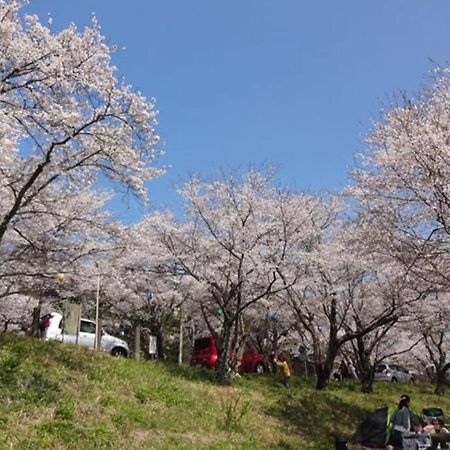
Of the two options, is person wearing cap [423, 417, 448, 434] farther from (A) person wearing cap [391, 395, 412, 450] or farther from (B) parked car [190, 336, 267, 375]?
(B) parked car [190, 336, 267, 375]

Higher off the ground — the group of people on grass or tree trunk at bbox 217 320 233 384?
tree trunk at bbox 217 320 233 384

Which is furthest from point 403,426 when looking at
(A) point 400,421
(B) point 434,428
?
(B) point 434,428

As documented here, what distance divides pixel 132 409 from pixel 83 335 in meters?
10.3

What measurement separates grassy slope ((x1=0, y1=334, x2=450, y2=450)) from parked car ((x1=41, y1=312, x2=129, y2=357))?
16.5 feet

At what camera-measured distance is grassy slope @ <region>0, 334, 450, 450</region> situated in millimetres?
8672

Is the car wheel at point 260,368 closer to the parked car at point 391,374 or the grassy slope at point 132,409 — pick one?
the grassy slope at point 132,409

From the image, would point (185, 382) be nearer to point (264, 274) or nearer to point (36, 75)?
point (264, 274)

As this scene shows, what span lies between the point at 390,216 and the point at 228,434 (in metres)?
5.82

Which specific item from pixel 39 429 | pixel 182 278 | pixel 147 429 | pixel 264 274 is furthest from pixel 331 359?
pixel 39 429

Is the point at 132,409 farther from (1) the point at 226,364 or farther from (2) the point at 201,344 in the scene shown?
(2) the point at 201,344

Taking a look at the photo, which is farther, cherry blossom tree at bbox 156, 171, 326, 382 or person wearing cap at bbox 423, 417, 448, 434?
cherry blossom tree at bbox 156, 171, 326, 382

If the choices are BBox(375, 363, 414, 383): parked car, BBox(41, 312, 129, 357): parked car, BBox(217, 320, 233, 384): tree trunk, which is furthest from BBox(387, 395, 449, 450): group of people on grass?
BBox(375, 363, 414, 383): parked car

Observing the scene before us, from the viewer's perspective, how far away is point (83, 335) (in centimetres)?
2020

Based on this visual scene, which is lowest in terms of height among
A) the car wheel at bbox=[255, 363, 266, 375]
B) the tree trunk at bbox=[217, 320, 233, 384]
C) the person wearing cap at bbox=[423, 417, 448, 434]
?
the person wearing cap at bbox=[423, 417, 448, 434]
